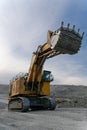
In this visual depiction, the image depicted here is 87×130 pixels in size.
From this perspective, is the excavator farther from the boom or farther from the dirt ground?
the dirt ground

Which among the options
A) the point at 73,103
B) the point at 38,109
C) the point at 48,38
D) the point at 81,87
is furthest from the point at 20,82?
the point at 81,87

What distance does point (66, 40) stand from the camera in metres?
21.6

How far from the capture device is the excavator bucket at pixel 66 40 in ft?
70.5

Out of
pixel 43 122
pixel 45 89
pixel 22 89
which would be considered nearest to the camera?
pixel 43 122

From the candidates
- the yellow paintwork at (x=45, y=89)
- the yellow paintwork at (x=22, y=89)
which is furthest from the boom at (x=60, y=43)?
the yellow paintwork at (x=22, y=89)

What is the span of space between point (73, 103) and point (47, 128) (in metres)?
21.2

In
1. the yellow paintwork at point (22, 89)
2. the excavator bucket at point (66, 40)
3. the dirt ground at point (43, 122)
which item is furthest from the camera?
the yellow paintwork at point (22, 89)

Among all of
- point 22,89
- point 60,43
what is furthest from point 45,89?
point 60,43

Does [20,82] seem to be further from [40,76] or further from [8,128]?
[8,128]

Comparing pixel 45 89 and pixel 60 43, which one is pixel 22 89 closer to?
pixel 45 89

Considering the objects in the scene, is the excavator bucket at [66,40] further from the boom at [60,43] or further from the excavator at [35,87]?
the excavator at [35,87]

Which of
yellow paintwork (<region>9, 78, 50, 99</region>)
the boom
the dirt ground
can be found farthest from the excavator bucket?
yellow paintwork (<region>9, 78, 50, 99</region>)

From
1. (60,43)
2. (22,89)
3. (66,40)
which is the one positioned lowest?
(22,89)

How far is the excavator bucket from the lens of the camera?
2148 cm
